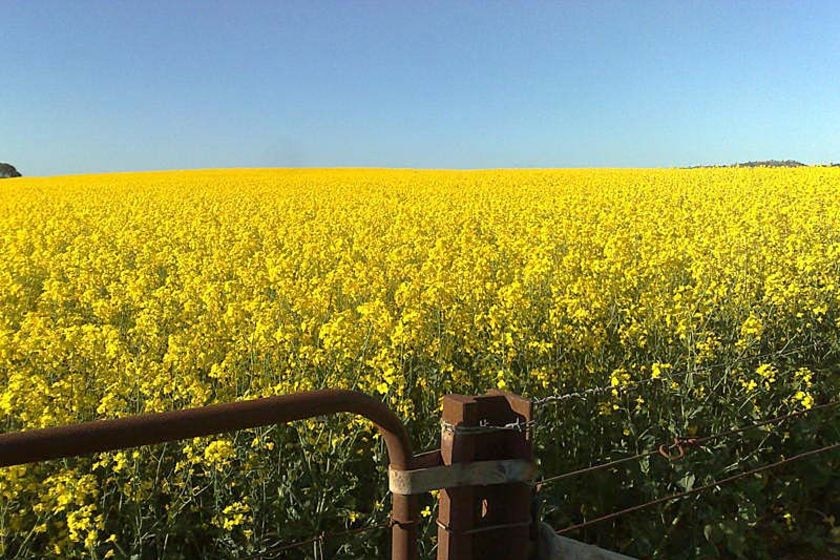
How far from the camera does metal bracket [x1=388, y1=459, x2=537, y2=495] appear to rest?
5.72 feet

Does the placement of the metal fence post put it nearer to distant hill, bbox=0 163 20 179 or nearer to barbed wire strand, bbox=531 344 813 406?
barbed wire strand, bbox=531 344 813 406

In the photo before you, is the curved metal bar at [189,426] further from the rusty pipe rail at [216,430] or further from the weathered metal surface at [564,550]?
the weathered metal surface at [564,550]

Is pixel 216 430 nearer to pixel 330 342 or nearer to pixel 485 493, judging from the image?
pixel 485 493

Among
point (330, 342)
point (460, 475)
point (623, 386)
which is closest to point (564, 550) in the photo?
point (460, 475)

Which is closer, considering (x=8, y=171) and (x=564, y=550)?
(x=564, y=550)

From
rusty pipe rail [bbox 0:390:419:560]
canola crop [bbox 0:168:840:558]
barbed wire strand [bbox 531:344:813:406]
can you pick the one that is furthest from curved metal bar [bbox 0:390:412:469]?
canola crop [bbox 0:168:840:558]

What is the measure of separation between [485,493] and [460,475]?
0.12 metres

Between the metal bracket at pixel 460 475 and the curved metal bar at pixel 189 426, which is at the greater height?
the curved metal bar at pixel 189 426

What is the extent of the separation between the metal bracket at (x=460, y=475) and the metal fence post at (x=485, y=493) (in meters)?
0.02

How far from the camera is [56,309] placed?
5445mm

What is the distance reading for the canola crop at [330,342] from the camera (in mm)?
3002

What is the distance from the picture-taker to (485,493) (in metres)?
1.88

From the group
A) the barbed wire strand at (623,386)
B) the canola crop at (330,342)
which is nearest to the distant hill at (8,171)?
the canola crop at (330,342)

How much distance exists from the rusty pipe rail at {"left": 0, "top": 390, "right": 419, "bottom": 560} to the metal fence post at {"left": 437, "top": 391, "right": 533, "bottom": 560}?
0.11m
